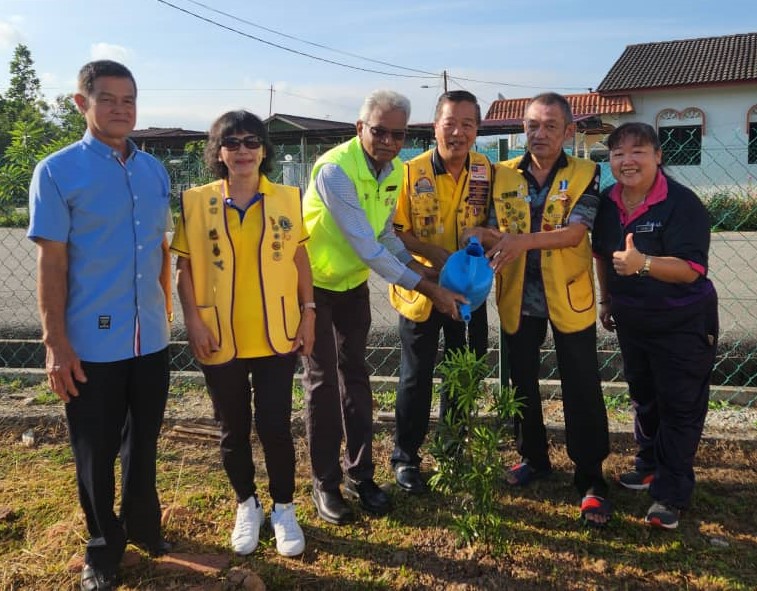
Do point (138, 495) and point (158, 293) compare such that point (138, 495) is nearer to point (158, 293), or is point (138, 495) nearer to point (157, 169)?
point (158, 293)

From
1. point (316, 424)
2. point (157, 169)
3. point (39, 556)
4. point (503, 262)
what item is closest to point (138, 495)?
point (39, 556)

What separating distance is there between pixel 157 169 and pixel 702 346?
93.7 inches

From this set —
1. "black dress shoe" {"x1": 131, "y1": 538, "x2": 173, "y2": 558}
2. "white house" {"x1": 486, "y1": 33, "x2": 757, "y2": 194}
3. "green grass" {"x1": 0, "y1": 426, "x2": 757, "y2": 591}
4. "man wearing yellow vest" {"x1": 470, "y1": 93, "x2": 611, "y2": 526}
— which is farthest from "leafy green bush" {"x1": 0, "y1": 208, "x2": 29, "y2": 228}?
"white house" {"x1": 486, "y1": 33, "x2": 757, "y2": 194}

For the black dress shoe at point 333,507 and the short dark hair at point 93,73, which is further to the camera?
the black dress shoe at point 333,507

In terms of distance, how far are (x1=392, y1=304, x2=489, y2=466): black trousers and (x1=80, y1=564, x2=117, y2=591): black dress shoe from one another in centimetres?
144

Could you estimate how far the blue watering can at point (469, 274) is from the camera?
104 inches

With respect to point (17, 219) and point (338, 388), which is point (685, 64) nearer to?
point (17, 219)

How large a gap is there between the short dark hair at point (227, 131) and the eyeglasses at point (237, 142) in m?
0.02

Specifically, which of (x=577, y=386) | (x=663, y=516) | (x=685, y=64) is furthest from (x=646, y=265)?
(x=685, y=64)

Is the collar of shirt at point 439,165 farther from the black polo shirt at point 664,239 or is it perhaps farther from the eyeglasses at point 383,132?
the black polo shirt at point 664,239

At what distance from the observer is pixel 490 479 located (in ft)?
8.29

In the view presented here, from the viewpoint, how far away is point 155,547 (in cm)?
270

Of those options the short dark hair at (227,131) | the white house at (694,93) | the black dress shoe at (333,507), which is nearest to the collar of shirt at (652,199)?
the short dark hair at (227,131)

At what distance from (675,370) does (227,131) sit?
2124 millimetres
